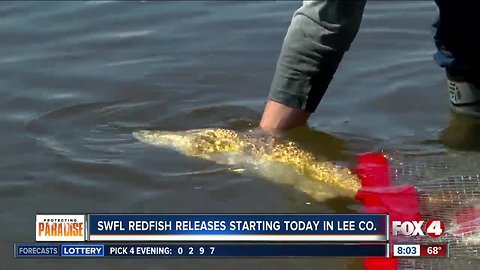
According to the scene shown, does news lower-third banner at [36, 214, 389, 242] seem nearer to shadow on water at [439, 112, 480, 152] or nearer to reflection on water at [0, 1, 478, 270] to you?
reflection on water at [0, 1, 478, 270]

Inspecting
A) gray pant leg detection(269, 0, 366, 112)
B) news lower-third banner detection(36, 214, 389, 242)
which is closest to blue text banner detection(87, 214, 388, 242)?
news lower-third banner detection(36, 214, 389, 242)

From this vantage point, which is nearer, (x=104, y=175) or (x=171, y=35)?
(x=104, y=175)

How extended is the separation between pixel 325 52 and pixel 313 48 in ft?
0.14

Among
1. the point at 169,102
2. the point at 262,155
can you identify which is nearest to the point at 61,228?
the point at 262,155

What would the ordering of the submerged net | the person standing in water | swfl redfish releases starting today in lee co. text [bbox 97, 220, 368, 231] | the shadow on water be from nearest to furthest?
the submerged net → swfl redfish releases starting today in lee co. text [bbox 97, 220, 368, 231] → the person standing in water → the shadow on water

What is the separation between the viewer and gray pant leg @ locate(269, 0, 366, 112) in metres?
2.92

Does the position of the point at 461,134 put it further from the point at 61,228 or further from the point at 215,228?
the point at 61,228

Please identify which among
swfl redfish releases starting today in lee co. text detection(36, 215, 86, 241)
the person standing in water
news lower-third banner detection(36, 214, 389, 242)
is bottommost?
swfl redfish releases starting today in lee co. text detection(36, 215, 86, 241)

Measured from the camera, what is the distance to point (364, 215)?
2561mm

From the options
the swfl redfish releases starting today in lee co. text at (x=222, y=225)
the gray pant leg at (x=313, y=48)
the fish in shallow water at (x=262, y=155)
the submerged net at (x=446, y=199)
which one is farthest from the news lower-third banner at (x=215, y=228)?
the gray pant leg at (x=313, y=48)

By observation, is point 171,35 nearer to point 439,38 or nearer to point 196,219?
point 439,38

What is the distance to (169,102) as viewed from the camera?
3.70 metres

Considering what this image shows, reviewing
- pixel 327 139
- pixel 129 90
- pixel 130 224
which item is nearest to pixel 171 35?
pixel 129 90

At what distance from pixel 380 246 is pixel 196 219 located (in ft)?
1.68
